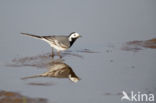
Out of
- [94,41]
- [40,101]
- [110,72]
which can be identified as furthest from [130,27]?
[40,101]

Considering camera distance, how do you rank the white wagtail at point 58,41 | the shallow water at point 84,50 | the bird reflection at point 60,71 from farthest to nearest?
1. the white wagtail at point 58,41
2. the bird reflection at point 60,71
3. the shallow water at point 84,50

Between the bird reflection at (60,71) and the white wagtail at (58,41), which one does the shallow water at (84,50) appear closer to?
the bird reflection at (60,71)

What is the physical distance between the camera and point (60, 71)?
979 cm

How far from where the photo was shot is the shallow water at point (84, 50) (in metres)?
8.65

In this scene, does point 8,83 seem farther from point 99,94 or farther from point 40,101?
point 99,94

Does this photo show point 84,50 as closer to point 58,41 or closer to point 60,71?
point 58,41

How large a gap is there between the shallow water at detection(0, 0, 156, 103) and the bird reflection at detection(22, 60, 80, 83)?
27 mm

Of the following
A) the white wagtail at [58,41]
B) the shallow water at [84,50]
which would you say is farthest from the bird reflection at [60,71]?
the white wagtail at [58,41]

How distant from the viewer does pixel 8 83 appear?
29.3ft

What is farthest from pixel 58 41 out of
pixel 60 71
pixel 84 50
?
pixel 60 71

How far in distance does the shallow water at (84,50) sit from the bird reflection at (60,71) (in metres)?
0.03

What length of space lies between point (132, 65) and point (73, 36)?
6.83ft

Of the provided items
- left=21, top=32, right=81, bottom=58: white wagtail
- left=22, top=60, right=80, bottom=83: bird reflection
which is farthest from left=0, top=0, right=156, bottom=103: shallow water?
left=21, top=32, right=81, bottom=58: white wagtail

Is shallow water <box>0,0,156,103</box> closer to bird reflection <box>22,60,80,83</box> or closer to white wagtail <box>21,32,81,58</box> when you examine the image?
bird reflection <box>22,60,80,83</box>
